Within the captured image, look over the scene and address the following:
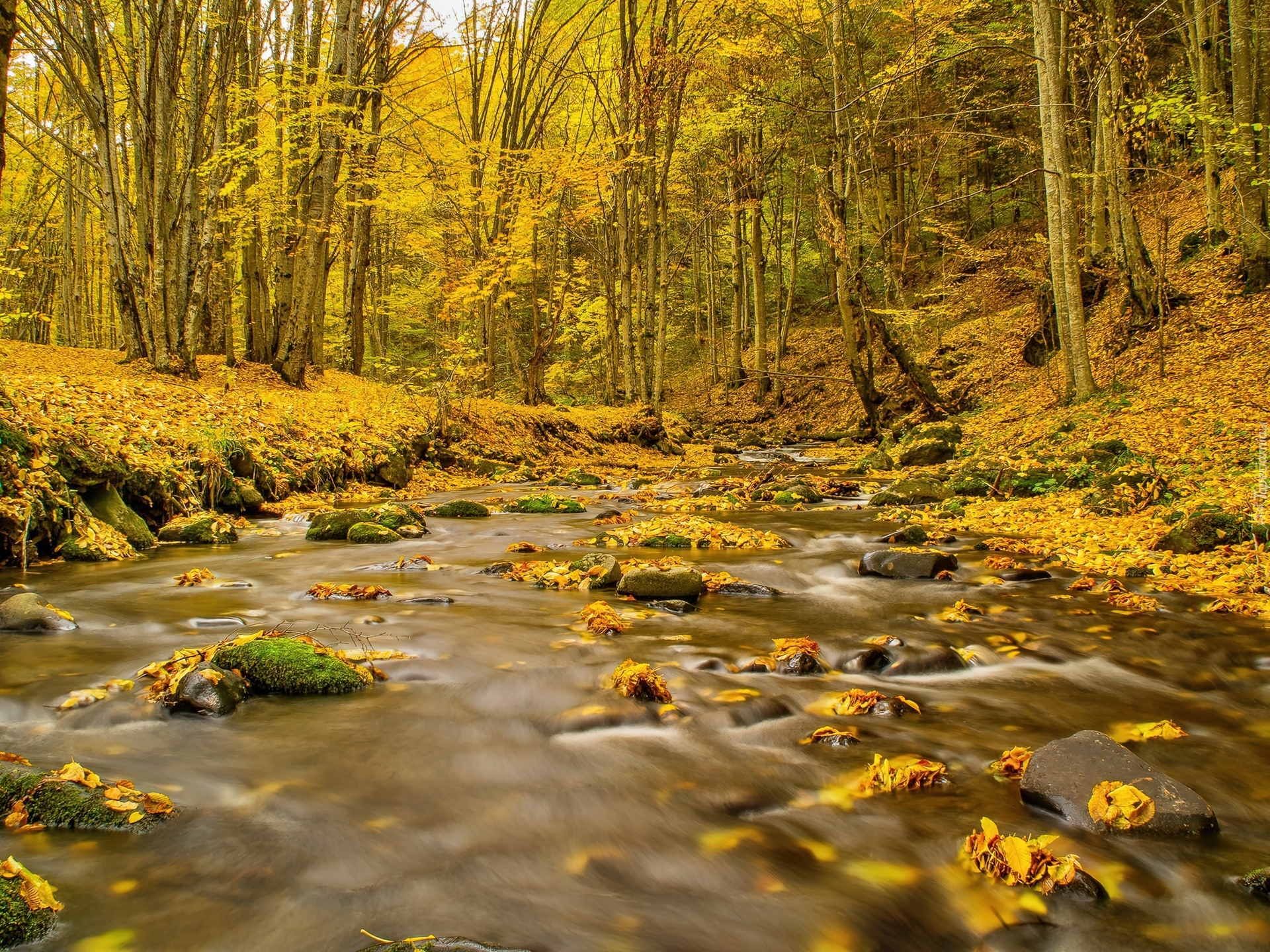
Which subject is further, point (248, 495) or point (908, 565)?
point (248, 495)

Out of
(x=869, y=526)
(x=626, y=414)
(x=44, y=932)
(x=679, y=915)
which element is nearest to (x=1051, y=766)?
(x=679, y=915)

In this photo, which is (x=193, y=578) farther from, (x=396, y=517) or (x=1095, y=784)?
(x=1095, y=784)

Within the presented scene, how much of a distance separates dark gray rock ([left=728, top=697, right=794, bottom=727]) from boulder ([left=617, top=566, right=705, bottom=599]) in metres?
2.31

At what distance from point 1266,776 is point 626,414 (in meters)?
19.5

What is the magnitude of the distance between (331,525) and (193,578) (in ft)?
8.62

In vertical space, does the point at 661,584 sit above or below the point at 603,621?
above

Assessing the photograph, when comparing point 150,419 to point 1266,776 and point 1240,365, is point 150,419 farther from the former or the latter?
point 1240,365

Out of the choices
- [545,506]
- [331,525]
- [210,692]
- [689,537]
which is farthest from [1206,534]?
[331,525]

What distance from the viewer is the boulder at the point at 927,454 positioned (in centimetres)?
1522

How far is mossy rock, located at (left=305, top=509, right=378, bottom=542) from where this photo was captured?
916cm

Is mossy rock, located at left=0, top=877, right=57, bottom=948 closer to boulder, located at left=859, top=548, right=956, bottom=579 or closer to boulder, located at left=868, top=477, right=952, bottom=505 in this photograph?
boulder, located at left=859, top=548, right=956, bottom=579

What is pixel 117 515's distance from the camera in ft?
26.6

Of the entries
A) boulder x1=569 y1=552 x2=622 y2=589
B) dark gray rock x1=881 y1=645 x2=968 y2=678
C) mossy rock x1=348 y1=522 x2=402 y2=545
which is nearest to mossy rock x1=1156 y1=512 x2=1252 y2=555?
dark gray rock x1=881 y1=645 x2=968 y2=678

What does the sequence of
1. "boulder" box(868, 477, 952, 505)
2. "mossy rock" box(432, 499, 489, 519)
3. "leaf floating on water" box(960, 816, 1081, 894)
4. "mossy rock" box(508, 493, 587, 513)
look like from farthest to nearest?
"mossy rock" box(508, 493, 587, 513) → "boulder" box(868, 477, 952, 505) → "mossy rock" box(432, 499, 489, 519) → "leaf floating on water" box(960, 816, 1081, 894)
